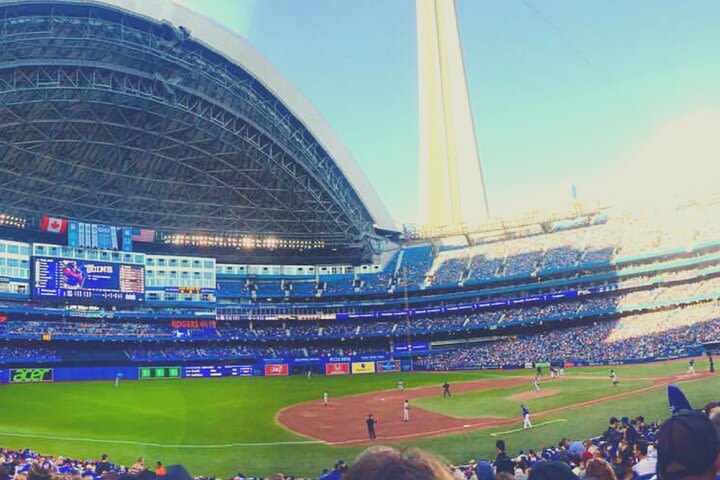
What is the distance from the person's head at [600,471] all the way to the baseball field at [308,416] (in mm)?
19340

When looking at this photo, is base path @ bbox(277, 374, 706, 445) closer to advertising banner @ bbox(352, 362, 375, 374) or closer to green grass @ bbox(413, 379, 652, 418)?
green grass @ bbox(413, 379, 652, 418)

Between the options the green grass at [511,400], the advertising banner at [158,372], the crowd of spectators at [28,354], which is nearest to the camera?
the green grass at [511,400]

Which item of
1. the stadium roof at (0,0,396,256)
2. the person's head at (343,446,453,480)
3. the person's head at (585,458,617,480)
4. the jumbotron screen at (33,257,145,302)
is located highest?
the stadium roof at (0,0,396,256)

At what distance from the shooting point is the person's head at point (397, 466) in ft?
6.74

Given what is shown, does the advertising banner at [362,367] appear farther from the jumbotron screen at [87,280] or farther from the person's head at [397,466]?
the person's head at [397,466]

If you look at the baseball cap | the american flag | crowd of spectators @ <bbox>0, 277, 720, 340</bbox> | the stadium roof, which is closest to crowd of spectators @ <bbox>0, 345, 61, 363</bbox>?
crowd of spectators @ <bbox>0, 277, 720, 340</bbox>

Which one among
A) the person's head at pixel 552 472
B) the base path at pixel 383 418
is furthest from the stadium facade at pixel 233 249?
the person's head at pixel 552 472

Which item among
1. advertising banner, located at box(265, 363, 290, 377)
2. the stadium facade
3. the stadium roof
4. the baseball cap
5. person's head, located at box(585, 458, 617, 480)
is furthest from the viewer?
advertising banner, located at box(265, 363, 290, 377)

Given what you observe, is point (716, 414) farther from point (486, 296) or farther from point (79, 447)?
point (486, 296)

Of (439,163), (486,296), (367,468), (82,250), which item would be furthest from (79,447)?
(439,163)

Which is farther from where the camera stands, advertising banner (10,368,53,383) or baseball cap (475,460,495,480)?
advertising banner (10,368,53,383)

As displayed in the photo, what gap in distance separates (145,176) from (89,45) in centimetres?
1882

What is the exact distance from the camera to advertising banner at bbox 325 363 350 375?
7307 cm

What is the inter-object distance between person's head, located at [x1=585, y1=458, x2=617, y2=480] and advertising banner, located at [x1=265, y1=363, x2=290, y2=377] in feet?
228
